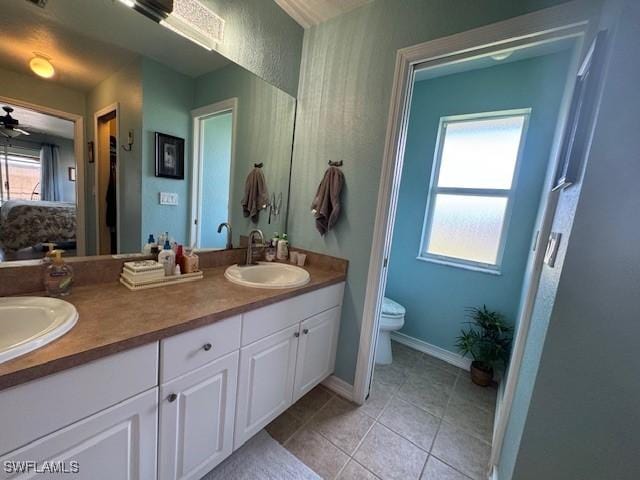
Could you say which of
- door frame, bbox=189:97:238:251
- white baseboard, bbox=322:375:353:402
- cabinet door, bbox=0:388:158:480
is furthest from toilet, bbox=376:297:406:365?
cabinet door, bbox=0:388:158:480

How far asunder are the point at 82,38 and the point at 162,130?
1.33 feet

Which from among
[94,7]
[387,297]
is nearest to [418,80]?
[387,297]

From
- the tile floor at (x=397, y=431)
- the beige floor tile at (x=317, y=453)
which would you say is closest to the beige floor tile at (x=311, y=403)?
the tile floor at (x=397, y=431)

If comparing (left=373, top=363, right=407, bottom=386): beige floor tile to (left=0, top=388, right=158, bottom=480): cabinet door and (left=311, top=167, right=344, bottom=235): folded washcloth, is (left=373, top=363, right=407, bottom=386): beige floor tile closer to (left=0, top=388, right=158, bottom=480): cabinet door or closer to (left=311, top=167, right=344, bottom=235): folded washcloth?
(left=311, top=167, right=344, bottom=235): folded washcloth

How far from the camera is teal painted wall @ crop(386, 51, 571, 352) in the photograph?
1.88 metres

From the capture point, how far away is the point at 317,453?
1.35m

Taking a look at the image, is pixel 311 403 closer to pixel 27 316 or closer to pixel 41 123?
pixel 27 316

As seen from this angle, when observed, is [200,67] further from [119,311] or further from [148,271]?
[119,311]

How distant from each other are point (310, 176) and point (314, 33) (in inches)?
36.6

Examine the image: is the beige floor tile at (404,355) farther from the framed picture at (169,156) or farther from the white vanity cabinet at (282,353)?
the framed picture at (169,156)

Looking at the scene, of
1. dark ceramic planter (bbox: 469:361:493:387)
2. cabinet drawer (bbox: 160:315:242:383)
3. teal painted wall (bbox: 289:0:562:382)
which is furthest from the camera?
dark ceramic planter (bbox: 469:361:493:387)

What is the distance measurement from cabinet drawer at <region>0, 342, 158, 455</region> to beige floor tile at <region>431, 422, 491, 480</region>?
1.50 metres

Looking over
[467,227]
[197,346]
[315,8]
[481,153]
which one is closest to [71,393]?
[197,346]

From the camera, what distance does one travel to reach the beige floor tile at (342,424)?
4.72 ft
